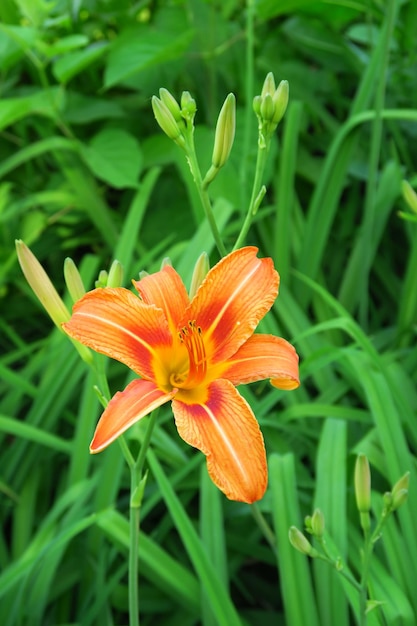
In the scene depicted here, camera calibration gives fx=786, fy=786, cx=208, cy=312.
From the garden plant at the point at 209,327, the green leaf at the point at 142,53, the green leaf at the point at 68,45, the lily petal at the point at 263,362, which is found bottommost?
the garden plant at the point at 209,327

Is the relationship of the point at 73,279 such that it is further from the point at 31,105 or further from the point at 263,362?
the point at 31,105

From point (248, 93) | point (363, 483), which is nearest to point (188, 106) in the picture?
point (363, 483)

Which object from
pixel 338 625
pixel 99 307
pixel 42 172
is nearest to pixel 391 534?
pixel 338 625

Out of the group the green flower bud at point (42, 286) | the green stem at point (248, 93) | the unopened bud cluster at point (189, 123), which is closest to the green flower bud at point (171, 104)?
the unopened bud cluster at point (189, 123)

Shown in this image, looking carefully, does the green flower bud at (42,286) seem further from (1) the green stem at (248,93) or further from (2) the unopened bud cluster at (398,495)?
(1) the green stem at (248,93)

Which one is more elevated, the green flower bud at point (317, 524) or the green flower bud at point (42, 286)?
the green flower bud at point (42, 286)
